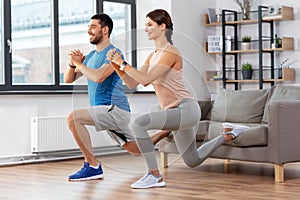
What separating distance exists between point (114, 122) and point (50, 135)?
215 cm

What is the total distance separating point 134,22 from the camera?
7.57m

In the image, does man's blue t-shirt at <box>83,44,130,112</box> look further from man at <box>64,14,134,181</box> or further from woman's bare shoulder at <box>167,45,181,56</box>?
woman's bare shoulder at <box>167,45,181,56</box>

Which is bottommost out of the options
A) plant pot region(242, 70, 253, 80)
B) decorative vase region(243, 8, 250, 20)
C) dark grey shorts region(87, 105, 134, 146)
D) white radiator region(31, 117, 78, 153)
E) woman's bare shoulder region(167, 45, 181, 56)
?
white radiator region(31, 117, 78, 153)

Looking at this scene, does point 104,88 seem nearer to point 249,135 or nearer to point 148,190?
point 148,190

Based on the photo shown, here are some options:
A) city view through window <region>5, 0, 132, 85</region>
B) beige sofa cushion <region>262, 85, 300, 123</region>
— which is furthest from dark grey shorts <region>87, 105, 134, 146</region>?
city view through window <region>5, 0, 132, 85</region>

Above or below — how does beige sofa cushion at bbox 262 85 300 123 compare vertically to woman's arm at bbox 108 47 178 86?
below

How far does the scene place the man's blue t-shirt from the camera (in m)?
4.41

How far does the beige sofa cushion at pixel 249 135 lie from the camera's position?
474cm

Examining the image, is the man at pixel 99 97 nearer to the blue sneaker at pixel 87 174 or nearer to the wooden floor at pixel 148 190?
the blue sneaker at pixel 87 174

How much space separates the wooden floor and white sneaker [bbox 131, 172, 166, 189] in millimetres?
65

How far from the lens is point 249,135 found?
4.82 m

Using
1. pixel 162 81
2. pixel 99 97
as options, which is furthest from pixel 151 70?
pixel 99 97

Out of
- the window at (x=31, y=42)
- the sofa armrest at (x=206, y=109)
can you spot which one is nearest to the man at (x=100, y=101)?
the sofa armrest at (x=206, y=109)

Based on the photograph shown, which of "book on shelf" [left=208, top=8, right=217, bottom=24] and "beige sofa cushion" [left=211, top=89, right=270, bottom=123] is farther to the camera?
"book on shelf" [left=208, top=8, right=217, bottom=24]
